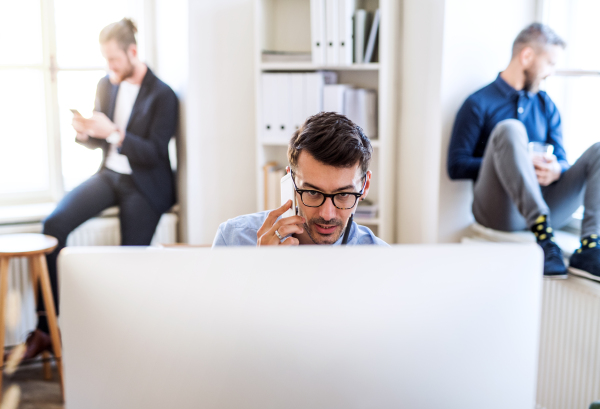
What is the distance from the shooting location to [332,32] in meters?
2.64

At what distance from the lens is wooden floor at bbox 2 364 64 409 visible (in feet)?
7.49

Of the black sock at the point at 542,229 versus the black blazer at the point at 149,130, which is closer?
the black sock at the point at 542,229

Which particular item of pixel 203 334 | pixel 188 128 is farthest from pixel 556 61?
pixel 203 334

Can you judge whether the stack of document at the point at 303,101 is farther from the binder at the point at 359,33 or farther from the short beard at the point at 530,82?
the short beard at the point at 530,82

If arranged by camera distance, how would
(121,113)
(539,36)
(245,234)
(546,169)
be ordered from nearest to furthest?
(245,234), (546,169), (539,36), (121,113)

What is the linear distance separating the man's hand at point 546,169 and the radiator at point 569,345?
1.36 ft

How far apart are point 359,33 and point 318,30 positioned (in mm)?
208

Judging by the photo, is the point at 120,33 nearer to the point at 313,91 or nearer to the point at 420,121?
the point at 313,91

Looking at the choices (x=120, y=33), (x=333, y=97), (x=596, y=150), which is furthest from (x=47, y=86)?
(x=596, y=150)

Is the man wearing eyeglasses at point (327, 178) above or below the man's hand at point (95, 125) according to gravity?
below

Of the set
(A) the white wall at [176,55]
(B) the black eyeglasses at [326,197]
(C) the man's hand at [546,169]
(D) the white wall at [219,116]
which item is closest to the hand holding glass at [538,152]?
(C) the man's hand at [546,169]

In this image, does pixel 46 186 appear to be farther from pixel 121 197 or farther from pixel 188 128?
pixel 188 128

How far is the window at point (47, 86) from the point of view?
2844 mm

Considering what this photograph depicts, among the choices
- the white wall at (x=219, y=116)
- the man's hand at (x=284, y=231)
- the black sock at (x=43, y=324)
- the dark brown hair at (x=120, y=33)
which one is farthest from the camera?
the white wall at (x=219, y=116)
